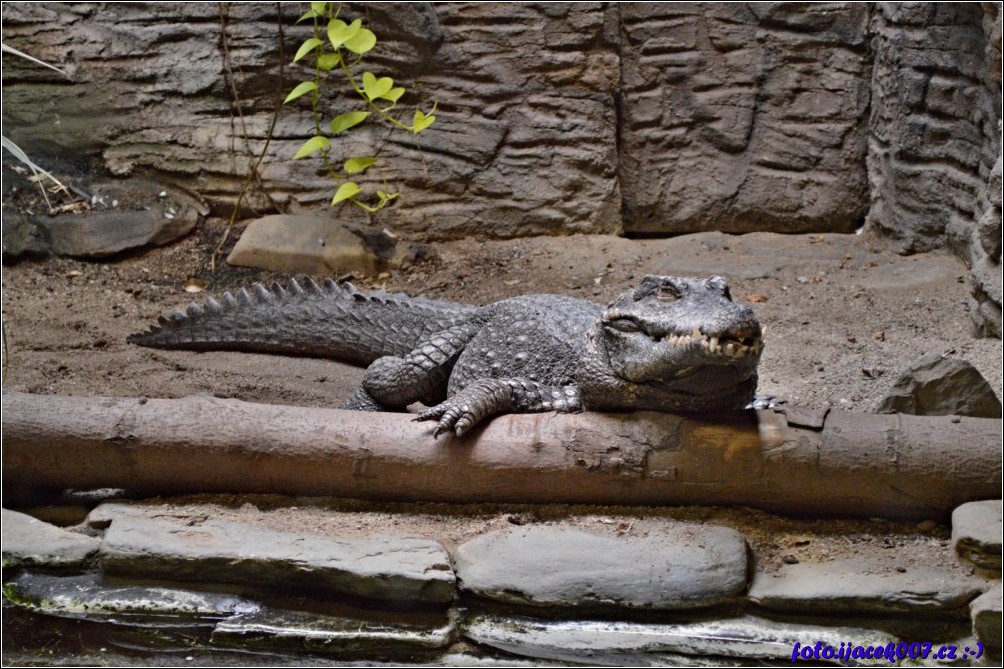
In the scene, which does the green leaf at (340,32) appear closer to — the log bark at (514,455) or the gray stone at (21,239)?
the gray stone at (21,239)

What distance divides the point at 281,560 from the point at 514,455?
2.36 ft

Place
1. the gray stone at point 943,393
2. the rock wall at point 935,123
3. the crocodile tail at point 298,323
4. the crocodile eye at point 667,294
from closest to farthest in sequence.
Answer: the crocodile eye at point 667,294, the gray stone at point 943,393, the crocodile tail at point 298,323, the rock wall at point 935,123

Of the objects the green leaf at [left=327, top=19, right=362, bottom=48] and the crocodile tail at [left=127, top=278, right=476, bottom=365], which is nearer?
the crocodile tail at [left=127, top=278, right=476, bottom=365]

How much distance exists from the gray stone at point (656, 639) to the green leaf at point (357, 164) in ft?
10.6

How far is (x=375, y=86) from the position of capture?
5246mm

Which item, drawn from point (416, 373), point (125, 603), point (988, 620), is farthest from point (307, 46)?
point (988, 620)

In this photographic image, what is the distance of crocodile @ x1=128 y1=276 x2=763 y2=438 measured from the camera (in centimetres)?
291

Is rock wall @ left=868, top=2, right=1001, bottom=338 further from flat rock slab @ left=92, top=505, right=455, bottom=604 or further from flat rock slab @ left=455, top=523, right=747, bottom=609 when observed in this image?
flat rock slab @ left=92, top=505, right=455, bottom=604

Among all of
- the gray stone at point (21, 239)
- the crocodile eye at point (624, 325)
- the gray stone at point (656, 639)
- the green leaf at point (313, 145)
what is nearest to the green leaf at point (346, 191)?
the green leaf at point (313, 145)

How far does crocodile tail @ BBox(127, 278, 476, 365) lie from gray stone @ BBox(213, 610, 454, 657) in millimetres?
1639

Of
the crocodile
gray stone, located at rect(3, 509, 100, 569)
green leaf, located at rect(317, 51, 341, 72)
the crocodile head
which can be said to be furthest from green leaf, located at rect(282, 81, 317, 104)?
gray stone, located at rect(3, 509, 100, 569)

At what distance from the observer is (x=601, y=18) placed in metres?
5.67

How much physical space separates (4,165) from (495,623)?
4.11 metres

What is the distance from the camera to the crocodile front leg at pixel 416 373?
3783 mm
